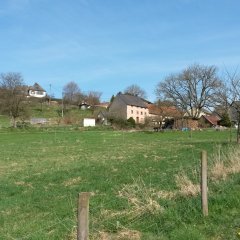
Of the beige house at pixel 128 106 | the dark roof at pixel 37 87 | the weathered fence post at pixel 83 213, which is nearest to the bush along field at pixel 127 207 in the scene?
the weathered fence post at pixel 83 213

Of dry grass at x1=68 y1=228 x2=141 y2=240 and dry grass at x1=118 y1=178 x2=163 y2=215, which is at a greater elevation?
dry grass at x1=118 y1=178 x2=163 y2=215

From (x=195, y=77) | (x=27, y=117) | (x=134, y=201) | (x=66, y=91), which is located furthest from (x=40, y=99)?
(x=134, y=201)

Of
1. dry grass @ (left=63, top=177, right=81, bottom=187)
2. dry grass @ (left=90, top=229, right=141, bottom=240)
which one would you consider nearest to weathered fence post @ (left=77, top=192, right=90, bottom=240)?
dry grass @ (left=90, top=229, right=141, bottom=240)

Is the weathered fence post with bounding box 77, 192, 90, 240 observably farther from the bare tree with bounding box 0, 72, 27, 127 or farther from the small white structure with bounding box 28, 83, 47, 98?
the small white structure with bounding box 28, 83, 47, 98

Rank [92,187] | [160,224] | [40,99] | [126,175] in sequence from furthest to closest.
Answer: [40,99], [126,175], [92,187], [160,224]

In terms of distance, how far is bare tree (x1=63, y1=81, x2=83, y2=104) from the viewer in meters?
136

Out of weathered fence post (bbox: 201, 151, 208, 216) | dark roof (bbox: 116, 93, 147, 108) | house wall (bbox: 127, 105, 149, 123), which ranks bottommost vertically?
weathered fence post (bbox: 201, 151, 208, 216)

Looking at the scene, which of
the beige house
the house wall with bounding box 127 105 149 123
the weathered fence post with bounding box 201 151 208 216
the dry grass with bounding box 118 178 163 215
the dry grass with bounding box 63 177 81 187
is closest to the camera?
the weathered fence post with bounding box 201 151 208 216

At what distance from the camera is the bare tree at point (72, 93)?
5369 inches

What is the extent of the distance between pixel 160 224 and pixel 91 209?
2.55 m

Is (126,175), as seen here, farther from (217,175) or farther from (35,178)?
(217,175)

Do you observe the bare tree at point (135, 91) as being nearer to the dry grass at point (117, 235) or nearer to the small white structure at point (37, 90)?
the small white structure at point (37, 90)

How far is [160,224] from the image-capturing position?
7.66 metres

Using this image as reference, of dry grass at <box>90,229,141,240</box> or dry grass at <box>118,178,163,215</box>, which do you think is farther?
dry grass at <box>118,178,163,215</box>
